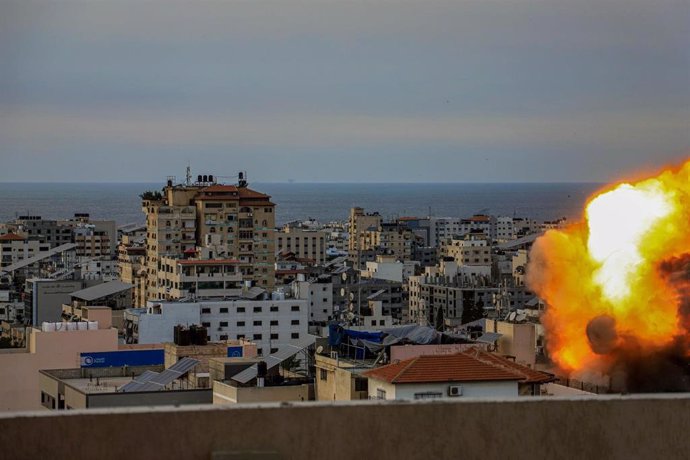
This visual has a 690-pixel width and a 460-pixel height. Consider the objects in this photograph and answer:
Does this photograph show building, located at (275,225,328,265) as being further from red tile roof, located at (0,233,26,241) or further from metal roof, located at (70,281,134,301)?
metal roof, located at (70,281,134,301)

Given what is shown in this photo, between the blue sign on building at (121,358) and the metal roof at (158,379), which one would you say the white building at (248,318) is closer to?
the blue sign on building at (121,358)

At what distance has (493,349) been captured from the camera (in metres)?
22.0

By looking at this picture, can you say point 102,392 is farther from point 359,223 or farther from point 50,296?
point 359,223

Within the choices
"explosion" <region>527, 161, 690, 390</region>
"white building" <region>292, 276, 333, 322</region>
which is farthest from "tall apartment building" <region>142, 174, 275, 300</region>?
"explosion" <region>527, 161, 690, 390</region>

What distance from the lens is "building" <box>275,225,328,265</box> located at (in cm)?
9119

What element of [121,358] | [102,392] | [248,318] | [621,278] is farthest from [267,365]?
[248,318]

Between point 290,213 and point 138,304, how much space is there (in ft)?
422

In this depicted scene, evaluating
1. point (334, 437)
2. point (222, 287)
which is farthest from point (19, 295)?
point (334, 437)

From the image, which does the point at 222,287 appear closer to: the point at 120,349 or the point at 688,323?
the point at 120,349

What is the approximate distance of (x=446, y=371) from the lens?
15344mm

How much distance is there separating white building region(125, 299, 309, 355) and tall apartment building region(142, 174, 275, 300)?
44.3ft

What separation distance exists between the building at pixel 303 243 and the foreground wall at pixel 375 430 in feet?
281

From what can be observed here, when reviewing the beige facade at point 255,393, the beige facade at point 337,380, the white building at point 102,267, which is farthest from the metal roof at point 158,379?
the white building at point 102,267

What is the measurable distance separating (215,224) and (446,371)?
41150 millimetres
